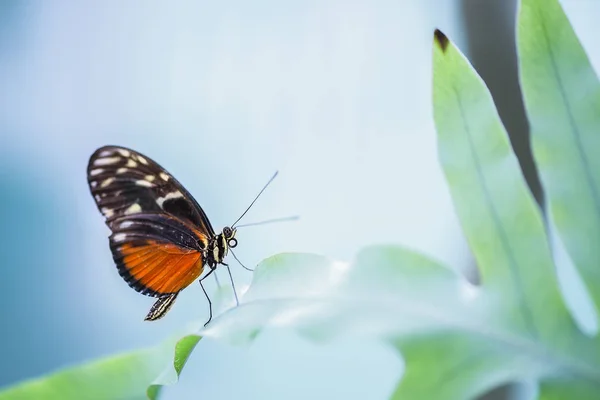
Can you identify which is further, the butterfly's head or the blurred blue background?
the blurred blue background

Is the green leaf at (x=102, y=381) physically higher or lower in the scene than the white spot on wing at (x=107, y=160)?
lower

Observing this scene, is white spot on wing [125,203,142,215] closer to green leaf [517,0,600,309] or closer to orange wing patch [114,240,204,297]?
orange wing patch [114,240,204,297]

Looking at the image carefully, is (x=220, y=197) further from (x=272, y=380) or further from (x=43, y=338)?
(x=43, y=338)

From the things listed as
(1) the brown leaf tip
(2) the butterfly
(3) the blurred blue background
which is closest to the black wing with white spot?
(2) the butterfly

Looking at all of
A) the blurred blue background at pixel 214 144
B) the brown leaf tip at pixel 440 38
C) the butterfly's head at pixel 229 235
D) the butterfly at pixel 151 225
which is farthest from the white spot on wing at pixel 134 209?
the blurred blue background at pixel 214 144

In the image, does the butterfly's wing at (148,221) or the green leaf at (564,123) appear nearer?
the green leaf at (564,123)

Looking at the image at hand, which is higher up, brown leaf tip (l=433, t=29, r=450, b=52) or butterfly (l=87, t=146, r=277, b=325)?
brown leaf tip (l=433, t=29, r=450, b=52)

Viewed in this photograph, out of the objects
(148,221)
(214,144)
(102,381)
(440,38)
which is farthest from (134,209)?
(214,144)

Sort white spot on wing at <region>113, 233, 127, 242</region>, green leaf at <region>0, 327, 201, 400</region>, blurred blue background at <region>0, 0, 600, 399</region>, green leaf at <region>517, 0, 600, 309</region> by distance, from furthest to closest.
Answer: blurred blue background at <region>0, 0, 600, 399</region>, white spot on wing at <region>113, 233, 127, 242</region>, green leaf at <region>0, 327, 201, 400</region>, green leaf at <region>517, 0, 600, 309</region>

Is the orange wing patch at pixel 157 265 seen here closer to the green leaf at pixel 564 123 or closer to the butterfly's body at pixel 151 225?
the butterfly's body at pixel 151 225
